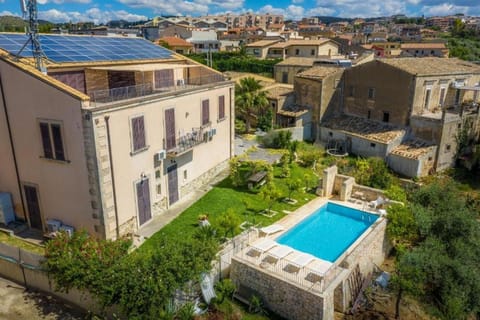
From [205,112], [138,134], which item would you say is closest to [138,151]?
[138,134]

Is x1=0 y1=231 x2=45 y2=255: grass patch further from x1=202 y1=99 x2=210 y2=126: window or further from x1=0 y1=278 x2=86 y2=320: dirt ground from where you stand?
x1=202 y1=99 x2=210 y2=126: window

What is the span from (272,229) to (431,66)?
102ft

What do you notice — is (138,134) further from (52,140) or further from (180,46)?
Result: (180,46)

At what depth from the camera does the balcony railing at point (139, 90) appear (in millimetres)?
19891

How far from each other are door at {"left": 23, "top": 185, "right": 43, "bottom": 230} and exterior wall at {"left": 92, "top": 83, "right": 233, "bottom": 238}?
5173 millimetres

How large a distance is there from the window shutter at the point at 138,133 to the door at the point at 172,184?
143 inches

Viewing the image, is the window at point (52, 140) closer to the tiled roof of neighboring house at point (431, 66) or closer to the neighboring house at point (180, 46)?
the tiled roof of neighboring house at point (431, 66)

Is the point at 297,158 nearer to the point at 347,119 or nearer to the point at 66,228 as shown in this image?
the point at 347,119

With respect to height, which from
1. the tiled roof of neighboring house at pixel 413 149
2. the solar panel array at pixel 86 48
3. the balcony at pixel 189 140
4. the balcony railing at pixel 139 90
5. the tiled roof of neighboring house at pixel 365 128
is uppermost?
the solar panel array at pixel 86 48

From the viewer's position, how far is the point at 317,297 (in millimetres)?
15414

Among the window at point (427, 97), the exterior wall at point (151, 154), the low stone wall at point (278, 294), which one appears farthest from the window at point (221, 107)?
the window at point (427, 97)

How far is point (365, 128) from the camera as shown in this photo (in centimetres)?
3969

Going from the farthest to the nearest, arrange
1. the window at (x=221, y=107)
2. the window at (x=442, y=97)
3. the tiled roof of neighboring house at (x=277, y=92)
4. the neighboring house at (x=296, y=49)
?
the neighboring house at (x=296, y=49) → the tiled roof of neighboring house at (x=277, y=92) → the window at (x=442, y=97) → the window at (x=221, y=107)

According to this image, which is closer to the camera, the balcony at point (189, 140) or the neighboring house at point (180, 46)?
the balcony at point (189, 140)
